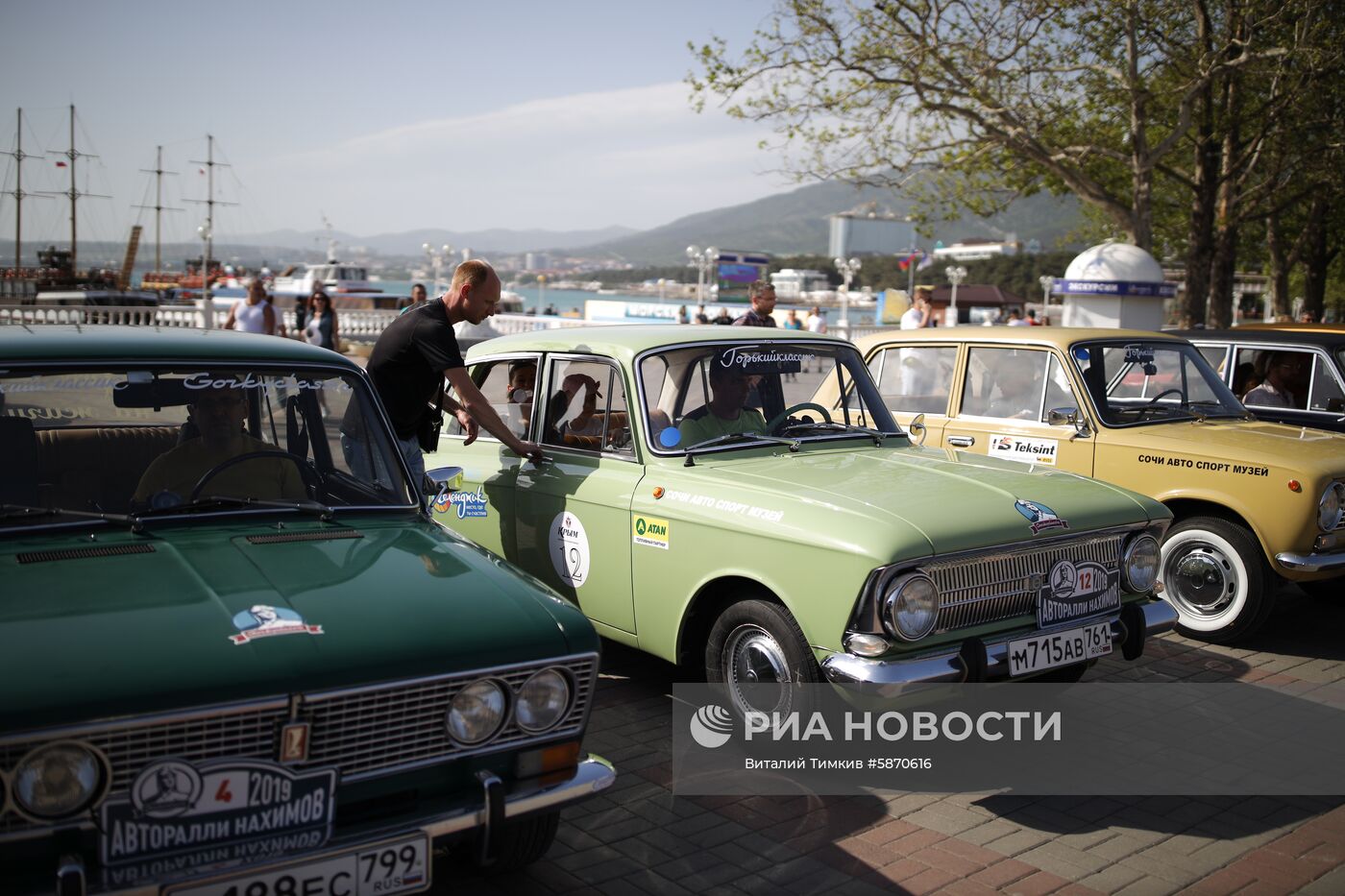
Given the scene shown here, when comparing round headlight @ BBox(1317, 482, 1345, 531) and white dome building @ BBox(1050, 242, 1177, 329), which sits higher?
white dome building @ BBox(1050, 242, 1177, 329)

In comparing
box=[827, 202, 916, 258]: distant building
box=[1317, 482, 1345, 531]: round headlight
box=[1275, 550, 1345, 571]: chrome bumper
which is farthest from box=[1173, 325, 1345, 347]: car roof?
box=[827, 202, 916, 258]: distant building

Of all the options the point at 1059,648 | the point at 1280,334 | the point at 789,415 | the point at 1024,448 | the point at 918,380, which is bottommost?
the point at 1059,648

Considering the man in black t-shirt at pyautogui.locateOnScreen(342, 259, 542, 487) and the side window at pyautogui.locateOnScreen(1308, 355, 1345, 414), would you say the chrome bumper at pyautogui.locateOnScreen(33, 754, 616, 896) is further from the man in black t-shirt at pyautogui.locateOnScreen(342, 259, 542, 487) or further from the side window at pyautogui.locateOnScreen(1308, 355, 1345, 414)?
the side window at pyautogui.locateOnScreen(1308, 355, 1345, 414)

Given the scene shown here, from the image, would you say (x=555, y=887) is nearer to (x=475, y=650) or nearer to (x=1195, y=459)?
(x=475, y=650)

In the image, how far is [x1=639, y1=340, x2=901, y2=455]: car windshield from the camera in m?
5.55

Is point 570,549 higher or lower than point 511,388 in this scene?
lower

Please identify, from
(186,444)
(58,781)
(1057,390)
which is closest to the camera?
(58,781)

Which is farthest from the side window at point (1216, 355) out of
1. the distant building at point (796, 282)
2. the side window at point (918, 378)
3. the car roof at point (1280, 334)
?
the distant building at point (796, 282)

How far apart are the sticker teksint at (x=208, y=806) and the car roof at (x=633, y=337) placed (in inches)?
124

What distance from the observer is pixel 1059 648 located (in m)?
4.67

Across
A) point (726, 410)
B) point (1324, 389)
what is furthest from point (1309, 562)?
point (726, 410)

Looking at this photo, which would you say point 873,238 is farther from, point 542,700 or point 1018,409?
point 542,700

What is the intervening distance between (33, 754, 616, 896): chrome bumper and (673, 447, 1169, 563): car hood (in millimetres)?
1434

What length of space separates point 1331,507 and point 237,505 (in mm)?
6053
